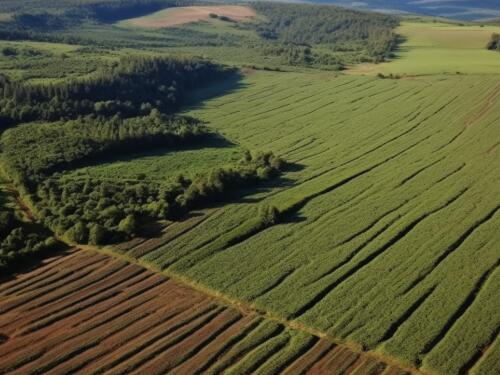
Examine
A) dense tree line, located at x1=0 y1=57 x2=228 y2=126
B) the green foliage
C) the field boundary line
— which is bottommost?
the field boundary line

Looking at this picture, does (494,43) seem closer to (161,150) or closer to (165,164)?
(161,150)

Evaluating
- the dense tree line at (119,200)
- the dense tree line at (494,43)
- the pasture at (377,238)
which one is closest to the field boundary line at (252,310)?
the pasture at (377,238)

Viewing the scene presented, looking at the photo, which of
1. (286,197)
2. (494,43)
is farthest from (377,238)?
(494,43)

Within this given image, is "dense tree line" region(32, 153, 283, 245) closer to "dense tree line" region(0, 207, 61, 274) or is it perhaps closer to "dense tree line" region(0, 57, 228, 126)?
"dense tree line" region(0, 207, 61, 274)

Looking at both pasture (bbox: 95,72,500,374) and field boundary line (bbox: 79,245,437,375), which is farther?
pasture (bbox: 95,72,500,374)

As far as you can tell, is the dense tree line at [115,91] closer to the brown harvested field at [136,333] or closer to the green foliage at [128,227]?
the green foliage at [128,227]

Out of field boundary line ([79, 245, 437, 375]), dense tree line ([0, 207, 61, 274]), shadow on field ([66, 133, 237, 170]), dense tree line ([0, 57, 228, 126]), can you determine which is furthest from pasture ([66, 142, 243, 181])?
dense tree line ([0, 57, 228, 126])
